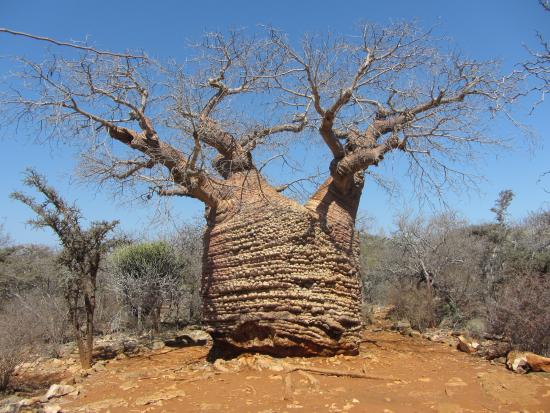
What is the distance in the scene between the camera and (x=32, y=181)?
23.9ft

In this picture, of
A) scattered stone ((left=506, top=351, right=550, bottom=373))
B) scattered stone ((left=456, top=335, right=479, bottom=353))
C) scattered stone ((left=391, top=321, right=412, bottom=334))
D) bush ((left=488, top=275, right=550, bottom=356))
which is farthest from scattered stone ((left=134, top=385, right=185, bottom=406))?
scattered stone ((left=391, top=321, right=412, bottom=334))

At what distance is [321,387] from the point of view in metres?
4.80

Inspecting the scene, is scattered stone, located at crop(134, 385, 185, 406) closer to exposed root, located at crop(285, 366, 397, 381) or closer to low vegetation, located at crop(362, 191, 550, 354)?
exposed root, located at crop(285, 366, 397, 381)

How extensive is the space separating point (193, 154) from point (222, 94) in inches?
45.0

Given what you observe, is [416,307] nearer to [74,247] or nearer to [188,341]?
[188,341]

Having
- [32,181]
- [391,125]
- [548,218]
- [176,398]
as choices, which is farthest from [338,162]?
[548,218]

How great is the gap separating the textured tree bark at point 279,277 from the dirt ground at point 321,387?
33 cm

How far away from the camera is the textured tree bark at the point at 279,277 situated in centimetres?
606

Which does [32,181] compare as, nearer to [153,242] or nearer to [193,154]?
[193,154]

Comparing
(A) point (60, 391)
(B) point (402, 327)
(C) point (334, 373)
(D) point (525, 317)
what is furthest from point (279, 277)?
(B) point (402, 327)

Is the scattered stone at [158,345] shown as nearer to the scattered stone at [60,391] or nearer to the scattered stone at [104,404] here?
the scattered stone at [60,391]

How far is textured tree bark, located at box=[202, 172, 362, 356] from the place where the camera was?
19.9 ft

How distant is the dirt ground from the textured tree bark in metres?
0.33

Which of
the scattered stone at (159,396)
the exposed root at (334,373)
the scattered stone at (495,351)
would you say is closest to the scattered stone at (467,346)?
the scattered stone at (495,351)
